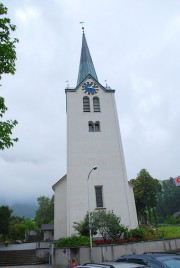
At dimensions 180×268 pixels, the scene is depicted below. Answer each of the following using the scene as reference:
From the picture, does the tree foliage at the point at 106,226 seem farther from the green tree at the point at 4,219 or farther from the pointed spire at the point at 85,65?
the green tree at the point at 4,219

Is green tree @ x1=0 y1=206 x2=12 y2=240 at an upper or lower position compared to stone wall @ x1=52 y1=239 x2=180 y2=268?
upper

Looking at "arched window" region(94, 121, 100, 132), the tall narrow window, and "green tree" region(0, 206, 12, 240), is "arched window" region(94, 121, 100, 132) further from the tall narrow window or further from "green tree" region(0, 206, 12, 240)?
"green tree" region(0, 206, 12, 240)

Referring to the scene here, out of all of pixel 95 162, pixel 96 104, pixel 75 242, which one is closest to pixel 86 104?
pixel 96 104

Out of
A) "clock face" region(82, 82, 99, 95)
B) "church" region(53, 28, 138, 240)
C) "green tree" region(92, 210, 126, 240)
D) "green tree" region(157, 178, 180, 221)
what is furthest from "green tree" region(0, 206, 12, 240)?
"green tree" region(157, 178, 180, 221)

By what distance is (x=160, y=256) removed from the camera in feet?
31.1

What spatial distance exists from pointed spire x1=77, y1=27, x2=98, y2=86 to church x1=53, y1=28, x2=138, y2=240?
387 centimetres

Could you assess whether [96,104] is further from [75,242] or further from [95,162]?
[75,242]

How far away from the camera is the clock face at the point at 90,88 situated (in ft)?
117

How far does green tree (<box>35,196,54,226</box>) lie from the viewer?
287 ft

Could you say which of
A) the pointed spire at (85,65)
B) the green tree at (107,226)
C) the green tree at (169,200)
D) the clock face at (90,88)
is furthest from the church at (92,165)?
the green tree at (169,200)

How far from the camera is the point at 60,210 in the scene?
103 ft

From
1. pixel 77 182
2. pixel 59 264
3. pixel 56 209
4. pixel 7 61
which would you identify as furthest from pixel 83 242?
pixel 7 61

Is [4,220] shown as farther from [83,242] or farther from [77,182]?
[83,242]

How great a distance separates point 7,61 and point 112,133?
22.0 metres
